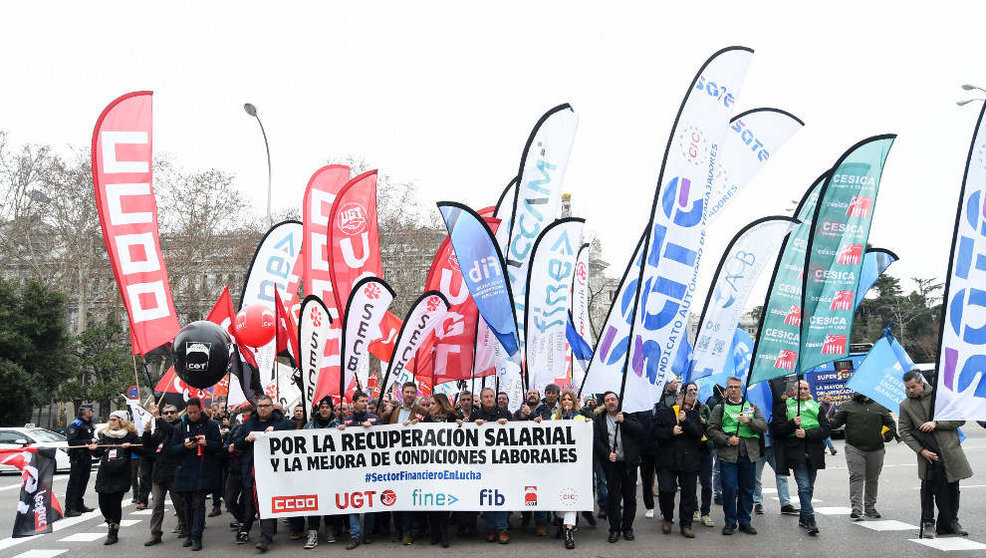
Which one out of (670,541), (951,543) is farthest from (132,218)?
(951,543)

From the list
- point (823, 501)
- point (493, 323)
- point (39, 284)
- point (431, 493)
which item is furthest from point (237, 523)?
point (39, 284)

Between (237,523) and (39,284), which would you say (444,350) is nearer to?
(237,523)

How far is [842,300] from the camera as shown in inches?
361

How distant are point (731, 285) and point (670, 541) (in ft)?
13.3

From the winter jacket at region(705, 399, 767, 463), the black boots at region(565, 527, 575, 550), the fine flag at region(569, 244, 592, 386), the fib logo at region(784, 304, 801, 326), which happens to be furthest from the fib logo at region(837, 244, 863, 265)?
the fine flag at region(569, 244, 592, 386)

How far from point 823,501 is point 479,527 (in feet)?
16.9

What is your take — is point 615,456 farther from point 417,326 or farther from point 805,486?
point 417,326

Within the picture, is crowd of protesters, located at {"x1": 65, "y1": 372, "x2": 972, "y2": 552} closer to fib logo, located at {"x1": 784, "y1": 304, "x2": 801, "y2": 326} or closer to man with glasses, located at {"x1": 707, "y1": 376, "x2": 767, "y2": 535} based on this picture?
man with glasses, located at {"x1": 707, "y1": 376, "x2": 767, "y2": 535}

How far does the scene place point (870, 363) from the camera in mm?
9727

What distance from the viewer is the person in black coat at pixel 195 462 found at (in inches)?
356

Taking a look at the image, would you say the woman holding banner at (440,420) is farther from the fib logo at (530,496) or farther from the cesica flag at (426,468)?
the fib logo at (530,496)

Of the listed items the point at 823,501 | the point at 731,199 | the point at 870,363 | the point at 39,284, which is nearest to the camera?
the point at 870,363

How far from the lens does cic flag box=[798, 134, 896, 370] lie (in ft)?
29.4

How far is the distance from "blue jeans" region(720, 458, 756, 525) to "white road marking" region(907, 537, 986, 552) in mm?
1712
